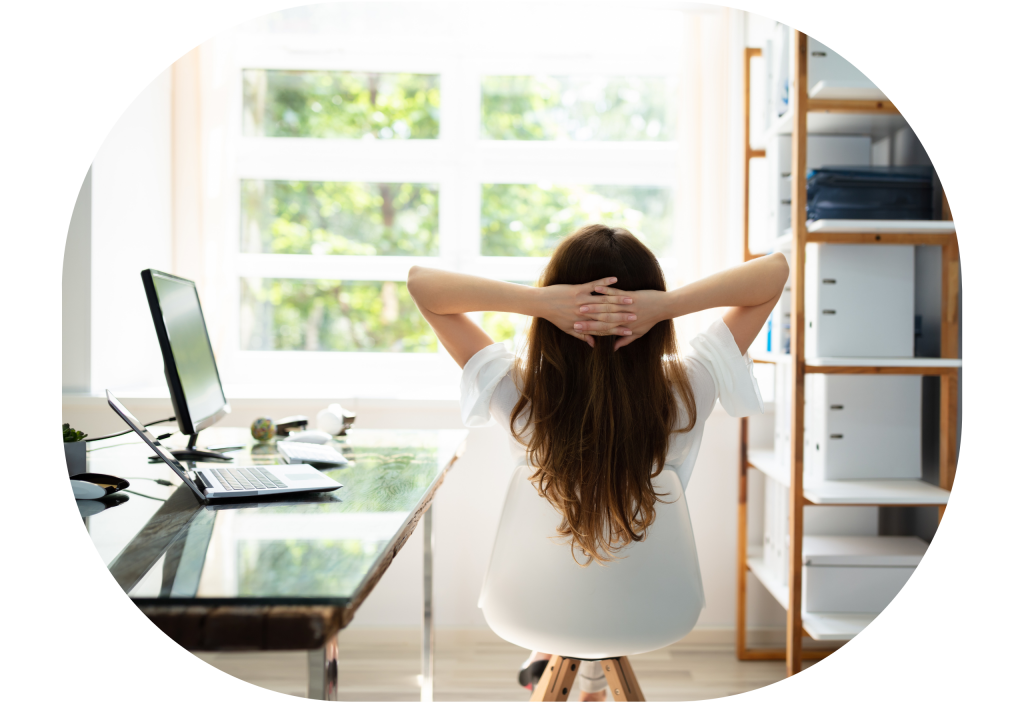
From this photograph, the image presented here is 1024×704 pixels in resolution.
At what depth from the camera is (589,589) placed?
1094mm

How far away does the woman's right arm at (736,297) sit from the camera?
1122 mm

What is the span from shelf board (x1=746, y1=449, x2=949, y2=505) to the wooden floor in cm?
72

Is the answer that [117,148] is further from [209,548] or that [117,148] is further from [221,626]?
[221,626]

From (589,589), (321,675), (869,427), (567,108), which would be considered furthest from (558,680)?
(567,108)

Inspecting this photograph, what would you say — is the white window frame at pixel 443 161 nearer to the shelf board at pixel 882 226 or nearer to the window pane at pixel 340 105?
the window pane at pixel 340 105

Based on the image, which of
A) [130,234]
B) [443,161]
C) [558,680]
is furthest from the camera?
[443,161]

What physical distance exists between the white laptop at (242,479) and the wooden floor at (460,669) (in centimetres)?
111

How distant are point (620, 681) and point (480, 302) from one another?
28.1 inches

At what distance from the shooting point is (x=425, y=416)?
2.25 metres

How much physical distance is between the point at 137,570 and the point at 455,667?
161cm

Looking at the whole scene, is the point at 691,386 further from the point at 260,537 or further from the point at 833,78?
the point at 833,78

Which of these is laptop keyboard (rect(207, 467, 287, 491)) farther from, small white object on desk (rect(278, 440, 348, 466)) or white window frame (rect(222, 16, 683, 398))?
white window frame (rect(222, 16, 683, 398))

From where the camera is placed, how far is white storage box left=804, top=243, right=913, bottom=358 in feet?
5.75

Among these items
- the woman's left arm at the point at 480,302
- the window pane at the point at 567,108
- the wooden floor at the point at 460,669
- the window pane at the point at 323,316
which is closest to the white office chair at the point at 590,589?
the woman's left arm at the point at 480,302
